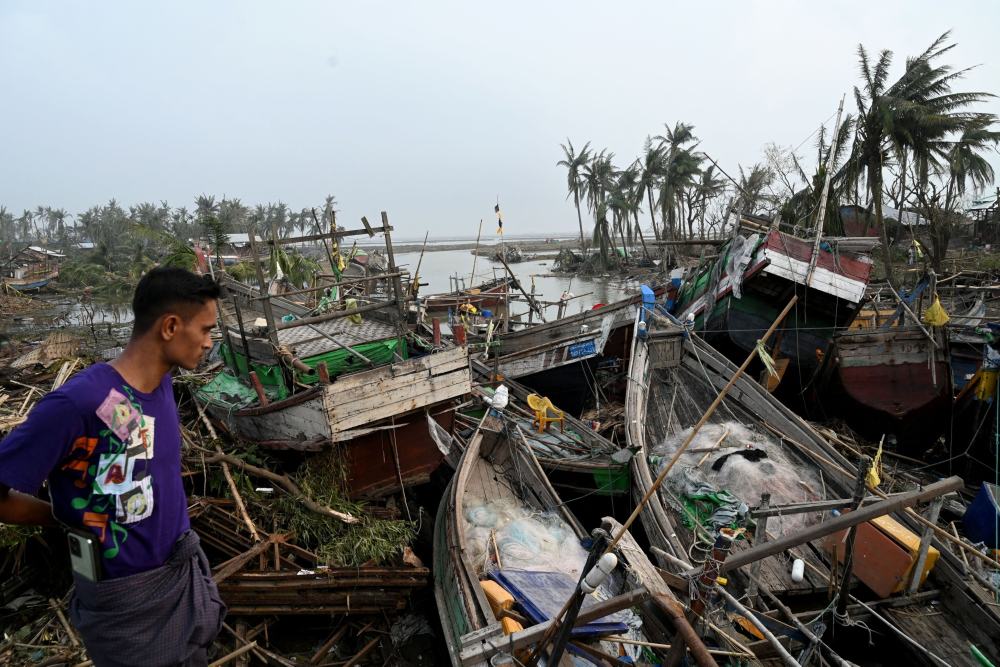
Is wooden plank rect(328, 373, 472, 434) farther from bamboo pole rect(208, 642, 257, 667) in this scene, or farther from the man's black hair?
the man's black hair

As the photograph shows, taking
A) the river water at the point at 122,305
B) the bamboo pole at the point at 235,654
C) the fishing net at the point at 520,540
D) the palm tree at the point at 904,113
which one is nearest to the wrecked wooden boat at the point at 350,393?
the fishing net at the point at 520,540

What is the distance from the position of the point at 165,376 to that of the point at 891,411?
38.1ft

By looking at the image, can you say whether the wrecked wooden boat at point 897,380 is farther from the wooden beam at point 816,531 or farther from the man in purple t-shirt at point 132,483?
the man in purple t-shirt at point 132,483

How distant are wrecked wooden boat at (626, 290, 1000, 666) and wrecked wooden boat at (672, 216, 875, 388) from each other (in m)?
2.47

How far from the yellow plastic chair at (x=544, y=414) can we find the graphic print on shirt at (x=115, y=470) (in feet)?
20.6

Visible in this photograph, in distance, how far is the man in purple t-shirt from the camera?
5.15 ft

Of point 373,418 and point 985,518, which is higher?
point 373,418

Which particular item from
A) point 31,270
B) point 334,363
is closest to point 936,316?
point 334,363

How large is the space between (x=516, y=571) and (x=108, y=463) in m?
3.52

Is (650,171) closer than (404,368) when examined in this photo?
No

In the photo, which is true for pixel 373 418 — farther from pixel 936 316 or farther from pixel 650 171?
pixel 650 171

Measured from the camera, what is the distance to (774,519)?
588 cm

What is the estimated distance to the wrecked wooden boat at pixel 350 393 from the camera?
5539 millimetres

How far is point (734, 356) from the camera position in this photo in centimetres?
1201
